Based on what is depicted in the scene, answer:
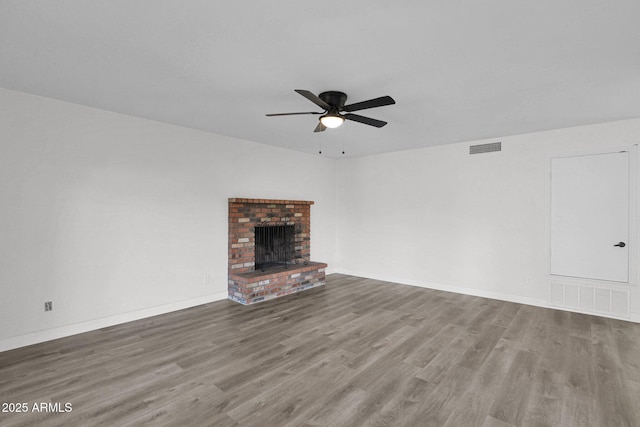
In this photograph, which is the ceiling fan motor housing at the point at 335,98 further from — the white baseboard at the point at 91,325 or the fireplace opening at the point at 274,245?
the white baseboard at the point at 91,325

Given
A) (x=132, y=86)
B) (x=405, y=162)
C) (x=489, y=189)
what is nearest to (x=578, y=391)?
(x=489, y=189)

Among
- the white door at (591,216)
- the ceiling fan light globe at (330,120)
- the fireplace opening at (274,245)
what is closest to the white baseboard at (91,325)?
the fireplace opening at (274,245)

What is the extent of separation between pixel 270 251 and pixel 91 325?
9.15ft

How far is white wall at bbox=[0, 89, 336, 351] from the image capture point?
10.0ft

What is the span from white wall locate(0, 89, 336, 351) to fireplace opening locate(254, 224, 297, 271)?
70 cm

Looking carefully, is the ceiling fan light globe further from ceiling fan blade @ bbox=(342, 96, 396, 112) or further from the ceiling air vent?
the ceiling air vent

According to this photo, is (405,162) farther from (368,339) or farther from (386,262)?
(368,339)

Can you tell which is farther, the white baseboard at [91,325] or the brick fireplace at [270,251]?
the brick fireplace at [270,251]

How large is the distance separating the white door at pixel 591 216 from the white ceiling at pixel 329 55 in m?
0.73

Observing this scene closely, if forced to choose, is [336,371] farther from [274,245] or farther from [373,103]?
[274,245]

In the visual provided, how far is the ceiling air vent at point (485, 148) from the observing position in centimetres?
485

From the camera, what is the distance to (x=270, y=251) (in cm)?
559

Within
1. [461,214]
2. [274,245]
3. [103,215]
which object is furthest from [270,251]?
[461,214]

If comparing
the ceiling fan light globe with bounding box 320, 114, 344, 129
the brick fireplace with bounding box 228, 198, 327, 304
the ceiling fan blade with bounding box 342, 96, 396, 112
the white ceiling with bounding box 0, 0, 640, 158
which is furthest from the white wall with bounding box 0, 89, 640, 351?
the ceiling fan blade with bounding box 342, 96, 396, 112
